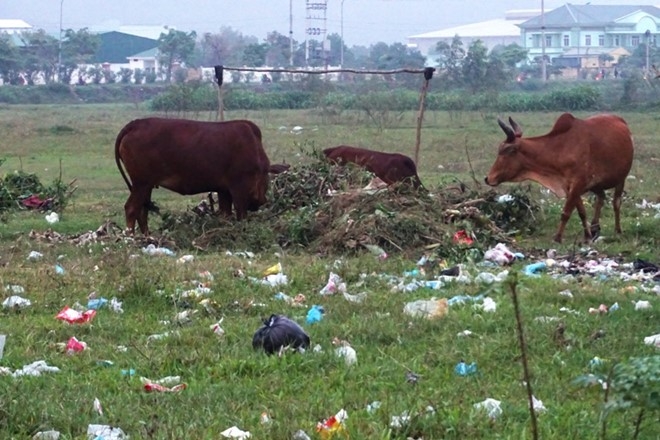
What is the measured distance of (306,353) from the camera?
19.2 feet

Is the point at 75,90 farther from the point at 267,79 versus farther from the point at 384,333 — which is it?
the point at 384,333

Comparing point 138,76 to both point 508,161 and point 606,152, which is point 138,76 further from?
point 606,152

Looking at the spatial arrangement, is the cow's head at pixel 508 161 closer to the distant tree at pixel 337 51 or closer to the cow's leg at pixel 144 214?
the cow's leg at pixel 144 214

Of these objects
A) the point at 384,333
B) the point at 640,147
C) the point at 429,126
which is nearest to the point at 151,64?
the point at 429,126

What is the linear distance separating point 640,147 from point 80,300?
60.0 feet

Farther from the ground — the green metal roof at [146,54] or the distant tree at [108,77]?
the green metal roof at [146,54]

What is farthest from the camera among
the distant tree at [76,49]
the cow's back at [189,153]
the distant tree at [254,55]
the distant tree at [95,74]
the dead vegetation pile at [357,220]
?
the distant tree at [76,49]

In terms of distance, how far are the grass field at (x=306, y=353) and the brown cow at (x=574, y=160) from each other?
2.76ft

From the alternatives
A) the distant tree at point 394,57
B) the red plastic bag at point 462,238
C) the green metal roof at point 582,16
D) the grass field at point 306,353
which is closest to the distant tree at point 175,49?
the distant tree at point 394,57

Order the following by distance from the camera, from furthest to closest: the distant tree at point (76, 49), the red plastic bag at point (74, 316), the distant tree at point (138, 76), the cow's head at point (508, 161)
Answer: the distant tree at point (76, 49) < the distant tree at point (138, 76) < the cow's head at point (508, 161) < the red plastic bag at point (74, 316)

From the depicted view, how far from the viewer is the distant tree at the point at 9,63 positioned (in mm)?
63188

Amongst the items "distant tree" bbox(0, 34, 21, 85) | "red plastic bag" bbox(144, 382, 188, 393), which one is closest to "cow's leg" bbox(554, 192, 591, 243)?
"red plastic bag" bbox(144, 382, 188, 393)

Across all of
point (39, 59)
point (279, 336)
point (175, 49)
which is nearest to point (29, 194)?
point (279, 336)

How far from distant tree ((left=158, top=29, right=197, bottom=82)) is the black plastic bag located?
68774 mm
